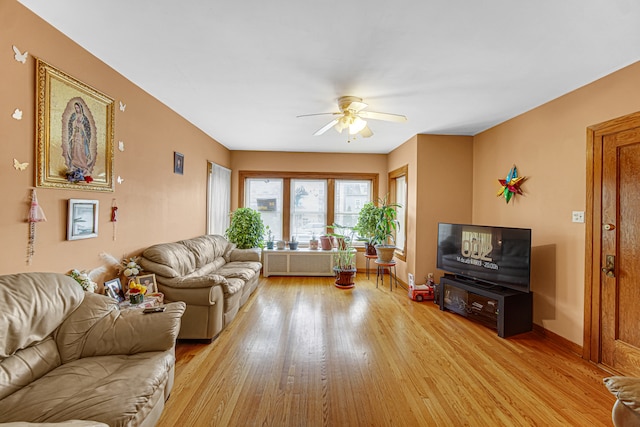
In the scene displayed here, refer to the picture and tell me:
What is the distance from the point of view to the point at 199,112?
3932mm

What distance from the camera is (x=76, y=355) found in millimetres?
1842

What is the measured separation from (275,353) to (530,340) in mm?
2757

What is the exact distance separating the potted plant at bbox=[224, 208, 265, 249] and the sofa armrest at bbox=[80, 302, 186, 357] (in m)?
3.27

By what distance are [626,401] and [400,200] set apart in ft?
15.5

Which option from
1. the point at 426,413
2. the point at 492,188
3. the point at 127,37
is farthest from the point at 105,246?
the point at 492,188

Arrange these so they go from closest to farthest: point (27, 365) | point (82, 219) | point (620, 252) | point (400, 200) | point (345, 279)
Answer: point (27, 365)
point (82, 219)
point (620, 252)
point (345, 279)
point (400, 200)

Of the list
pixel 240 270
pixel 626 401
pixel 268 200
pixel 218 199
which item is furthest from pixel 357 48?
pixel 268 200

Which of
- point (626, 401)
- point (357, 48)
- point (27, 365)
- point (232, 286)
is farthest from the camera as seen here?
point (232, 286)

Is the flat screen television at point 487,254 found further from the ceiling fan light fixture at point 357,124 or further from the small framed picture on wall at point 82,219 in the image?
the small framed picture on wall at point 82,219

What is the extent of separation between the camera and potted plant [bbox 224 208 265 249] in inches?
211

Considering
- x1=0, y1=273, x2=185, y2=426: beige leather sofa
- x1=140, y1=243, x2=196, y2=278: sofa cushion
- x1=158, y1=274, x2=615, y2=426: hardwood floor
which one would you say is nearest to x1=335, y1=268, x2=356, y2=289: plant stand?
x1=158, y1=274, x2=615, y2=426: hardwood floor

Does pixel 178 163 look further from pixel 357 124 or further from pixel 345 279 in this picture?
pixel 345 279

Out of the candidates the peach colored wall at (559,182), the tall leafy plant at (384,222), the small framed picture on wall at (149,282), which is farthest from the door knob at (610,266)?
the small framed picture on wall at (149,282)

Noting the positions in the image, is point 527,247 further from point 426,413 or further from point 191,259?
point 191,259
